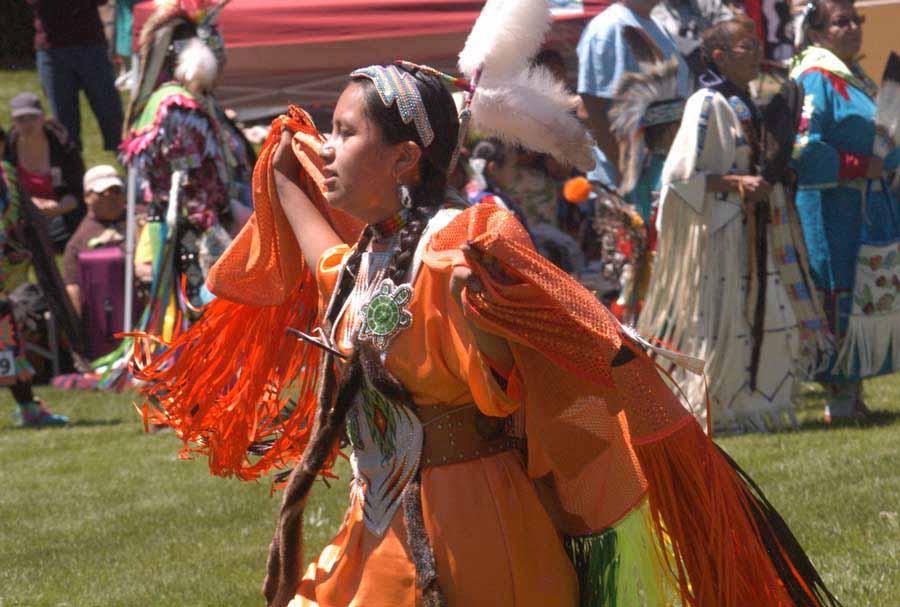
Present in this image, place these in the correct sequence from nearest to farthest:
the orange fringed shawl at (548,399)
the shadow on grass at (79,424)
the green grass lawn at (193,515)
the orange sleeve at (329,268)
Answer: the orange fringed shawl at (548,399)
the orange sleeve at (329,268)
the green grass lawn at (193,515)
the shadow on grass at (79,424)

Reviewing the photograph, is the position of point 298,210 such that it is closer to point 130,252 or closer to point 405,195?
point 405,195

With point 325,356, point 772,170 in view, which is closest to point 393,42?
point 772,170

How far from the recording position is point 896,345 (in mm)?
6914

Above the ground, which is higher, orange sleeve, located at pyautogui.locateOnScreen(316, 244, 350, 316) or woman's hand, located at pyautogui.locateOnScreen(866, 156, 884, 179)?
orange sleeve, located at pyautogui.locateOnScreen(316, 244, 350, 316)

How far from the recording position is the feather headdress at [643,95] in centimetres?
678

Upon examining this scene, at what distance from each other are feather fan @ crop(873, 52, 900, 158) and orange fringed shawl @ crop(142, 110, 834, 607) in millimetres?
4075

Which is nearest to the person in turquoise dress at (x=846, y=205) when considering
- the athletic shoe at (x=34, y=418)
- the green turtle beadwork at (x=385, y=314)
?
the athletic shoe at (x=34, y=418)

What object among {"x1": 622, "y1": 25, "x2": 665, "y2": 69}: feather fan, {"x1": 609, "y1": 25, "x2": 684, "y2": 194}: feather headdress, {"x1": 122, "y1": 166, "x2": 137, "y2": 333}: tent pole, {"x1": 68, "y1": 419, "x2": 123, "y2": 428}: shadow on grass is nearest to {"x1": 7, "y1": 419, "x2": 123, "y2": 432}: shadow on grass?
{"x1": 68, "y1": 419, "x2": 123, "y2": 428}: shadow on grass

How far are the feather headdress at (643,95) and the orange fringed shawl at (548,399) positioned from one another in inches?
147

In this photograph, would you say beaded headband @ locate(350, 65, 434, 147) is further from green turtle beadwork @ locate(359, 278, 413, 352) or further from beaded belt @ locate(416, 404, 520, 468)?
beaded belt @ locate(416, 404, 520, 468)

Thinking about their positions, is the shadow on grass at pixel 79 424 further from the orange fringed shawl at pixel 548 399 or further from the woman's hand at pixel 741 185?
the orange fringed shawl at pixel 548 399

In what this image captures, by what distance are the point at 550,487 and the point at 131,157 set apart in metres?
4.55

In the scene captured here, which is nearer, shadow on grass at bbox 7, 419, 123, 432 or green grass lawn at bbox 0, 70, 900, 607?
green grass lawn at bbox 0, 70, 900, 607

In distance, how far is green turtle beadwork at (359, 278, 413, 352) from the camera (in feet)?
8.89
